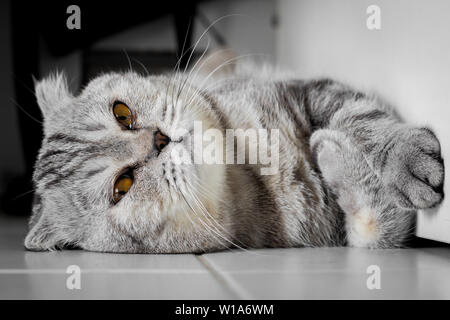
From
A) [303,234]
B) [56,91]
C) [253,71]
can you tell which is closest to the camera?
[303,234]

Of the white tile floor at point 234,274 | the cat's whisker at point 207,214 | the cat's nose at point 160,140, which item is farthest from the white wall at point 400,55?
the cat's nose at point 160,140

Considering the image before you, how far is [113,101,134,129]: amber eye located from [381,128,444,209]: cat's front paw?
68cm

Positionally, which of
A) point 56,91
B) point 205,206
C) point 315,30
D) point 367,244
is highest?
point 315,30

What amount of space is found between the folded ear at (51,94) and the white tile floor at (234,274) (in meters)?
0.55

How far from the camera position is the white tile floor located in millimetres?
875

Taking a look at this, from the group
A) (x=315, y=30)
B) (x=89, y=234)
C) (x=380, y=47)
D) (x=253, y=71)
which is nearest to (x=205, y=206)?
(x=89, y=234)

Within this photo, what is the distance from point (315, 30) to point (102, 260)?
1549 millimetres

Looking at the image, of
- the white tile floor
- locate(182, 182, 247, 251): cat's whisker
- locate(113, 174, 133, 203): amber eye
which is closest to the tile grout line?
the white tile floor

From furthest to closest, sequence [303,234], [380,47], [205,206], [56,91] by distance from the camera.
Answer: [56,91] < [380,47] < [303,234] < [205,206]

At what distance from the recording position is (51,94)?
175 centimetres

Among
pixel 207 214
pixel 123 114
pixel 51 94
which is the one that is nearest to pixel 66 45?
pixel 51 94

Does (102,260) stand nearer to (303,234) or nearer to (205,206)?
(205,206)

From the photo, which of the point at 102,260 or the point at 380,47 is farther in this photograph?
the point at 380,47
